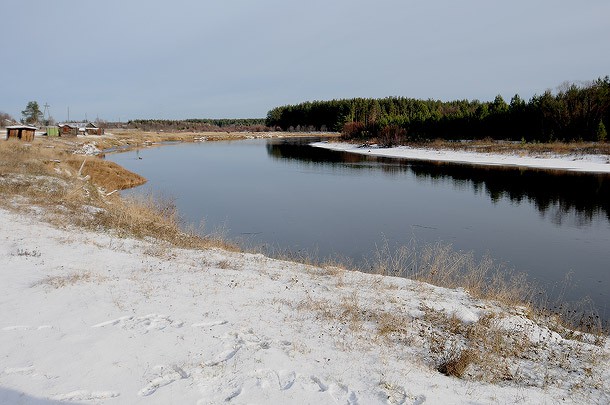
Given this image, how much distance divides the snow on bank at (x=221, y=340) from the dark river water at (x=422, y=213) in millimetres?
5204

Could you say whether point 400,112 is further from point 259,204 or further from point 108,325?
point 108,325

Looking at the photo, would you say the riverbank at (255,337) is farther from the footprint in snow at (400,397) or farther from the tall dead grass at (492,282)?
the tall dead grass at (492,282)

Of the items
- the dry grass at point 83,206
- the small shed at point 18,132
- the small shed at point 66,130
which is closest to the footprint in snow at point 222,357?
the dry grass at point 83,206

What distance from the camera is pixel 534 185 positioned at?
31047 mm

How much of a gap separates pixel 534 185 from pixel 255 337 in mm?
30374

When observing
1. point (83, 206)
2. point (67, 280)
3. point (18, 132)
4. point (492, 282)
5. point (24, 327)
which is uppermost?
point (18, 132)

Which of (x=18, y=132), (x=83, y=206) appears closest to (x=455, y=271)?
(x=83, y=206)

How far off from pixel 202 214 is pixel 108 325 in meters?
15.2

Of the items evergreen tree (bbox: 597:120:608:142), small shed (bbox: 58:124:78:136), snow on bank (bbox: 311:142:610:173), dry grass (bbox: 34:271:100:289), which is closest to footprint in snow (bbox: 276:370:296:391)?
dry grass (bbox: 34:271:100:289)

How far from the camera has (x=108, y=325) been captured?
20.4 feet

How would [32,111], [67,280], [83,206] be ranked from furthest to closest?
[32,111] < [83,206] < [67,280]

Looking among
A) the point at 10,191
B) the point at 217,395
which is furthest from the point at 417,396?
the point at 10,191

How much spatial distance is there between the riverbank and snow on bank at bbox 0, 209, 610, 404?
0.07 ft

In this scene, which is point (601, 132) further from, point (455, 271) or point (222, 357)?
point (222, 357)
